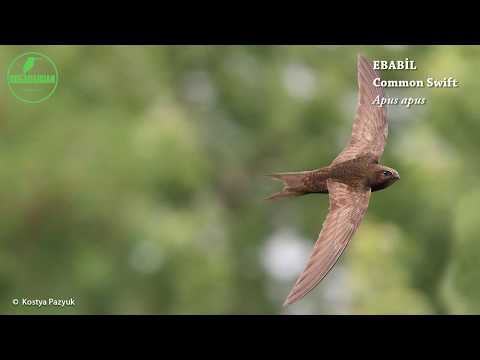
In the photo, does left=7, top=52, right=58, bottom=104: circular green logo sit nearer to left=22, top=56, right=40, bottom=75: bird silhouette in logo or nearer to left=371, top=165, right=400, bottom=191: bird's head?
left=22, top=56, right=40, bottom=75: bird silhouette in logo

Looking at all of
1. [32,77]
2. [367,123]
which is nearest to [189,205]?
[32,77]

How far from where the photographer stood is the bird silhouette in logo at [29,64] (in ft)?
15.4

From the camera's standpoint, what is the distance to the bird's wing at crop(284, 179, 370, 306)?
2.95 metres

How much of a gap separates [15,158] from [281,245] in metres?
2.10

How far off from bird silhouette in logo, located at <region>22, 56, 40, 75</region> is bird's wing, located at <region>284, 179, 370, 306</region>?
195cm

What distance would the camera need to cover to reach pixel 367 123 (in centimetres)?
367

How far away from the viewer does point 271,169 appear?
23.6ft

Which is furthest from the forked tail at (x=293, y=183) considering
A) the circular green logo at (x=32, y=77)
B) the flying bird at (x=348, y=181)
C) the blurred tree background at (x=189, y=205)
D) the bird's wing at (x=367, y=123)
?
the circular green logo at (x=32, y=77)

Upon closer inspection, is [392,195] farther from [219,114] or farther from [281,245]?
[219,114]

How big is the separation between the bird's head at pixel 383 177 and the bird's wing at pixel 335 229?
38 millimetres

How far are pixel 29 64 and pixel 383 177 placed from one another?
2.09 meters

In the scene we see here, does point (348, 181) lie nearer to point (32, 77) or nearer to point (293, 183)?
point (293, 183)

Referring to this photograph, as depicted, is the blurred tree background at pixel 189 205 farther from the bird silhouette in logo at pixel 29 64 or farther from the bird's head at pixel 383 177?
the bird's head at pixel 383 177

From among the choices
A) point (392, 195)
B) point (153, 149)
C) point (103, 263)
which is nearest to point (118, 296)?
point (103, 263)
